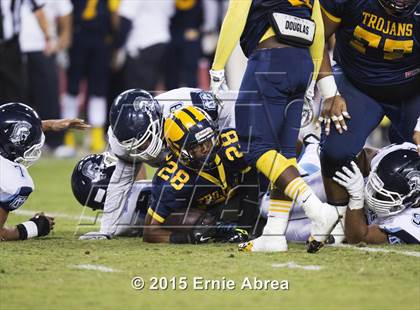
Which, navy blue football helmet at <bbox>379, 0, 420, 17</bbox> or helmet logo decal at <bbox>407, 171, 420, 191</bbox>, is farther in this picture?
helmet logo decal at <bbox>407, 171, 420, 191</bbox>

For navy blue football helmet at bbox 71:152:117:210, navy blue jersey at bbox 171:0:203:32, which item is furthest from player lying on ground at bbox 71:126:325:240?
navy blue jersey at bbox 171:0:203:32

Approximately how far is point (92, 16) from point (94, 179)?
5.21m

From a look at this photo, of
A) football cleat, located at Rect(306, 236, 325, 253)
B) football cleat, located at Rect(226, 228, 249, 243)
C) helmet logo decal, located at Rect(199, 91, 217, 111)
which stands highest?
helmet logo decal, located at Rect(199, 91, 217, 111)

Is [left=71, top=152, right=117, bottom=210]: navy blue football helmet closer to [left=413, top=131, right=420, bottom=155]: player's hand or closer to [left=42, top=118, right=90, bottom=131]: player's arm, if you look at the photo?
[left=42, top=118, right=90, bottom=131]: player's arm

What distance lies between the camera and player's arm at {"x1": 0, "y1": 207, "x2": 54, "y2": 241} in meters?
5.43

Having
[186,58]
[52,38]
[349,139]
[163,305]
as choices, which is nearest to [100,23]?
[52,38]

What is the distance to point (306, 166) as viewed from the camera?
5.82 metres

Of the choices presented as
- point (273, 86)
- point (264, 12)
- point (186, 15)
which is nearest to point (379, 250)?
point (273, 86)

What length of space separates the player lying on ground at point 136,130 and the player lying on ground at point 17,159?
0.39 m

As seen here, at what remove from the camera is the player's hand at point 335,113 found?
5.08m

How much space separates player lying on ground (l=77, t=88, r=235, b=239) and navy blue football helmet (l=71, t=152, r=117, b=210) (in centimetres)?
6

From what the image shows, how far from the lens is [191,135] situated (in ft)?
16.7

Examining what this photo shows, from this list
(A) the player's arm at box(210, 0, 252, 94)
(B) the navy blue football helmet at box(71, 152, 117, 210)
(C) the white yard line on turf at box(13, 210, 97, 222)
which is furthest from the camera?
(C) the white yard line on turf at box(13, 210, 97, 222)

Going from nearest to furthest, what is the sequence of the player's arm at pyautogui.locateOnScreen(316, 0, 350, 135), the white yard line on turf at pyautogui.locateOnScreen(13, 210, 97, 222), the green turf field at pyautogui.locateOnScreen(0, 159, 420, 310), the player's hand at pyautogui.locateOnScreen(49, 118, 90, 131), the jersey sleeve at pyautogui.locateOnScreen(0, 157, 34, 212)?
the green turf field at pyautogui.locateOnScreen(0, 159, 420, 310), the player's arm at pyautogui.locateOnScreen(316, 0, 350, 135), the jersey sleeve at pyautogui.locateOnScreen(0, 157, 34, 212), the player's hand at pyautogui.locateOnScreen(49, 118, 90, 131), the white yard line on turf at pyautogui.locateOnScreen(13, 210, 97, 222)
